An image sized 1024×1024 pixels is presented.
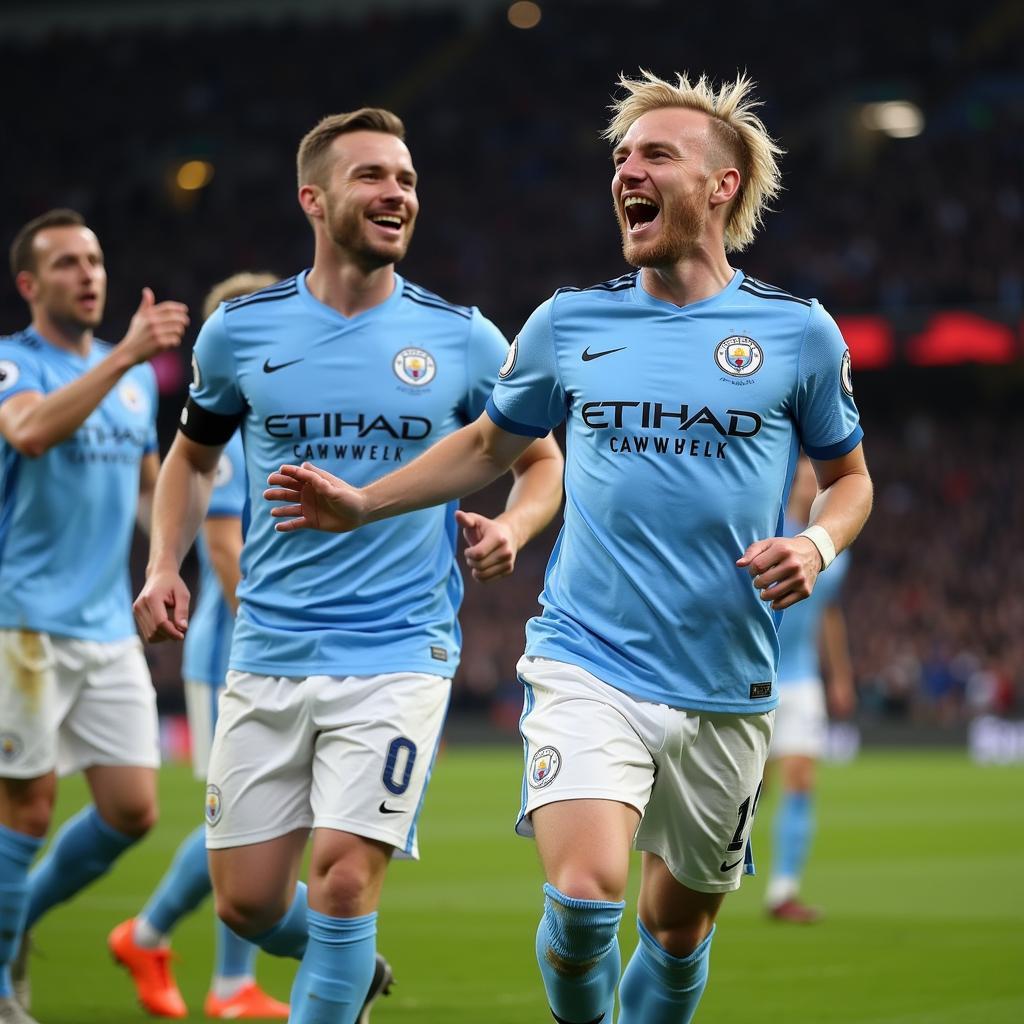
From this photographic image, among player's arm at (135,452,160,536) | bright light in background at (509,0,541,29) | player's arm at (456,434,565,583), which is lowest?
player's arm at (135,452,160,536)

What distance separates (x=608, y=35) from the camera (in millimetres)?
39500

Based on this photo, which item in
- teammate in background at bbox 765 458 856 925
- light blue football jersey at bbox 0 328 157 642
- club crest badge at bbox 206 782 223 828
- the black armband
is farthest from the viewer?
teammate in background at bbox 765 458 856 925

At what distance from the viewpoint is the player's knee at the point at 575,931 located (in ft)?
14.0

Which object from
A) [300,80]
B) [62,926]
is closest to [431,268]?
[300,80]

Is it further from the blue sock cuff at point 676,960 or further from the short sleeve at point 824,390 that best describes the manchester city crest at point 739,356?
the blue sock cuff at point 676,960

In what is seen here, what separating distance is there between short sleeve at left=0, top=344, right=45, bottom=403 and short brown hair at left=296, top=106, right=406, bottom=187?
1531mm

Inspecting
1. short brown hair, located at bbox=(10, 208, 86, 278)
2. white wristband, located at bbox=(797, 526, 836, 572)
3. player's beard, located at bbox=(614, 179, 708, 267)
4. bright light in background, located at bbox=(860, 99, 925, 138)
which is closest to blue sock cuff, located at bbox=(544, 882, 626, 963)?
white wristband, located at bbox=(797, 526, 836, 572)

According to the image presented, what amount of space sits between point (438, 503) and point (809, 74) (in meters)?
34.1

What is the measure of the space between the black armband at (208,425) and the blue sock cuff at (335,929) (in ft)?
4.83

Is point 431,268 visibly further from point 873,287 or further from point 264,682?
point 264,682

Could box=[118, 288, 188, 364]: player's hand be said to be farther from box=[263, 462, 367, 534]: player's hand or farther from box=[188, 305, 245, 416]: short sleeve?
box=[263, 462, 367, 534]: player's hand

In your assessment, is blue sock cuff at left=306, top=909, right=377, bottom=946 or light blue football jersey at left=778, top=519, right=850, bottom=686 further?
light blue football jersey at left=778, top=519, right=850, bottom=686

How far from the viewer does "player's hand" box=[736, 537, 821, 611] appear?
13.7 feet

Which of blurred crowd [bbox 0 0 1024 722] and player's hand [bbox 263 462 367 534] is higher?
blurred crowd [bbox 0 0 1024 722]
